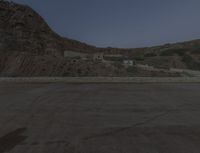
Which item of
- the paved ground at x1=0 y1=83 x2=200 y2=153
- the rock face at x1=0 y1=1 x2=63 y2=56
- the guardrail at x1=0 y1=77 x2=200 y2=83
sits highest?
the rock face at x1=0 y1=1 x2=63 y2=56

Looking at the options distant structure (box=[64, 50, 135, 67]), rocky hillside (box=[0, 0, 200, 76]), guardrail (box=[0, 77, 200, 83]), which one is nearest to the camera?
guardrail (box=[0, 77, 200, 83])

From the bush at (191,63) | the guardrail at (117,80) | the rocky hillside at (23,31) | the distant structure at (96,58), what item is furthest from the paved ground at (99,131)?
the bush at (191,63)

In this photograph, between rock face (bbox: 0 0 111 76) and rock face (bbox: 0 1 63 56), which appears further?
rock face (bbox: 0 1 63 56)

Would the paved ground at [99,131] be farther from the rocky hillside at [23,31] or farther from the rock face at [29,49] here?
the rocky hillside at [23,31]

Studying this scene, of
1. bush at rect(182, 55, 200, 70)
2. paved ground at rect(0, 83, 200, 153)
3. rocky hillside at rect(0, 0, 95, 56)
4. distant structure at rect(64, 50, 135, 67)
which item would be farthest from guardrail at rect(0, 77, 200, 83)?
bush at rect(182, 55, 200, 70)

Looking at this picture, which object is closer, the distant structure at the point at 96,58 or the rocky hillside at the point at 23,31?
the rocky hillside at the point at 23,31

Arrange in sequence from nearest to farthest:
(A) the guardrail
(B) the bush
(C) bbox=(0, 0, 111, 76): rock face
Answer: (A) the guardrail, (C) bbox=(0, 0, 111, 76): rock face, (B) the bush

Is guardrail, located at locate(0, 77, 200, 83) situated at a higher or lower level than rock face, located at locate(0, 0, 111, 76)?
lower

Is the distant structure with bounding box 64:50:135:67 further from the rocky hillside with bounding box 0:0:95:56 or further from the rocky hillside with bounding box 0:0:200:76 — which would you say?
the rocky hillside with bounding box 0:0:200:76

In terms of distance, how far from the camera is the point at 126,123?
20.5 feet

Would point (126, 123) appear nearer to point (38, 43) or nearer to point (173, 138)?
point (173, 138)

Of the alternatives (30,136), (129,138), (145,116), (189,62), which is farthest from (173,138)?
(189,62)

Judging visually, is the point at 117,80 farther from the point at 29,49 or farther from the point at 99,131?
the point at 29,49

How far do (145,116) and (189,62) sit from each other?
194 ft
